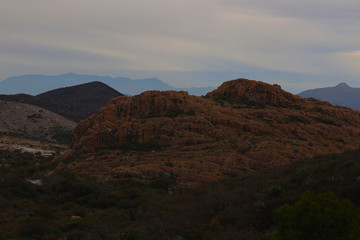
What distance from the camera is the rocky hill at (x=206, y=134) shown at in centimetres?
3225

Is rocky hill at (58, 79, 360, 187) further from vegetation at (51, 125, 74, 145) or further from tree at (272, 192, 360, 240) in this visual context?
vegetation at (51, 125, 74, 145)

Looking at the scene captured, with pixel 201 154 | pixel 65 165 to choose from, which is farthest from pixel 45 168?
pixel 201 154

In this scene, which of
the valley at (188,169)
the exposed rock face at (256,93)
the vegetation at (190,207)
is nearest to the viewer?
the vegetation at (190,207)

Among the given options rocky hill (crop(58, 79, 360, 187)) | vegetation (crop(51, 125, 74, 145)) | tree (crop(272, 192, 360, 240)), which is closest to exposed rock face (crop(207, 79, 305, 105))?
rocky hill (crop(58, 79, 360, 187))

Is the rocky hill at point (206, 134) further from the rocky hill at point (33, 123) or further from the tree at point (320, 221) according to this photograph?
the rocky hill at point (33, 123)

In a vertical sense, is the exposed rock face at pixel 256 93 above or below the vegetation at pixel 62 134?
above

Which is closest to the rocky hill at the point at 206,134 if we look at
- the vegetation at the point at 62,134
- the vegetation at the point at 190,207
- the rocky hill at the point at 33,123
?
the vegetation at the point at 190,207

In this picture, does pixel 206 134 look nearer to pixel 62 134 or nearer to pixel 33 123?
pixel 62 134

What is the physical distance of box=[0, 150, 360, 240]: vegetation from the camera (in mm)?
11000

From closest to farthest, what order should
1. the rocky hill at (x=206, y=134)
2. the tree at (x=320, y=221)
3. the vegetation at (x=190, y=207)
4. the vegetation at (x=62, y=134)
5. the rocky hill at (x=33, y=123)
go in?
the tree at (x=320, y=221)
the vegetation at (x=190, y=207)
the rocky hill at (x=206, y=134)
the rocky hill at (x=33, y=123)
the vegetation at (x=62, y=134)

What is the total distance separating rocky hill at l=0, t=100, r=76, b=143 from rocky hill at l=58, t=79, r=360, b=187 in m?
74.5

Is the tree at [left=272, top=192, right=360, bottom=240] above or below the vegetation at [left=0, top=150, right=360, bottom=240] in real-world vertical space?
above

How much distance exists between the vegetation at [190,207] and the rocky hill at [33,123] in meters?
87.0

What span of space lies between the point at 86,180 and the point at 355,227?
25.5m
